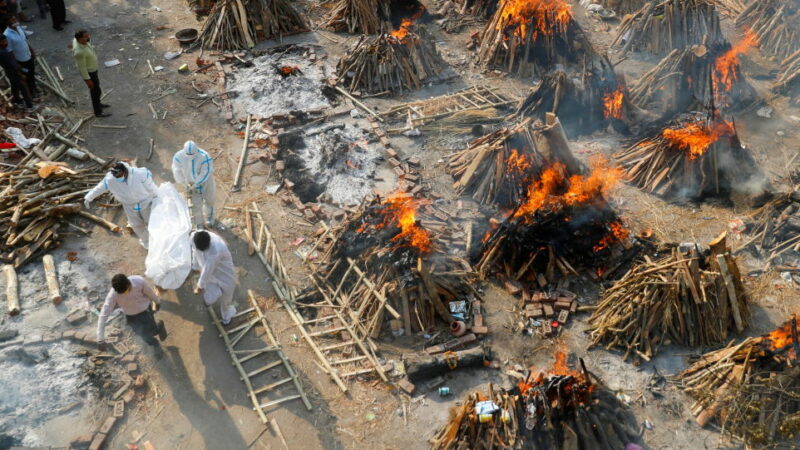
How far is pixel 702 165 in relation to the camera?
12086 mm

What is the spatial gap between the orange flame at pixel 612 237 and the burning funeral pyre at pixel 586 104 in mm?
3832

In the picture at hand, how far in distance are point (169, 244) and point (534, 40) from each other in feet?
37.2

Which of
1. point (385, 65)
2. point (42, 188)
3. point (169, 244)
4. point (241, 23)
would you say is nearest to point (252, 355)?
point (169, 244)

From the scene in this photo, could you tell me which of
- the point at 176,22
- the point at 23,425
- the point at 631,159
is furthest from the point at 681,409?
the point at 176,22

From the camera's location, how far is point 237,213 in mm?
11852

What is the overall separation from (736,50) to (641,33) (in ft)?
8.71

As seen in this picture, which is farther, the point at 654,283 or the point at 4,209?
the point at 4,209

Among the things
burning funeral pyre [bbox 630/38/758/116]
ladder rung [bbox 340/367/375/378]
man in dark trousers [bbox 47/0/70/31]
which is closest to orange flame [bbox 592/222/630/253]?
ladder rung [bbox 340/367/375/378]

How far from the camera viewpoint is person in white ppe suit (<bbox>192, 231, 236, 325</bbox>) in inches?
340

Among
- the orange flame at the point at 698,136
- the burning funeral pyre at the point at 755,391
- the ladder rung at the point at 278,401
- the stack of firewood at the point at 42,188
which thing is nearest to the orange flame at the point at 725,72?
the orange flame at the point at 698,136

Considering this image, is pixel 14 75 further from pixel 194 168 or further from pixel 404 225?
pixel 404 225

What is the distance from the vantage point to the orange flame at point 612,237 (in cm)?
1064

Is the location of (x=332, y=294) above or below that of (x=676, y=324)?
below

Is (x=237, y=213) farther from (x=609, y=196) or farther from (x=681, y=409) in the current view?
(x=681, y=409)
